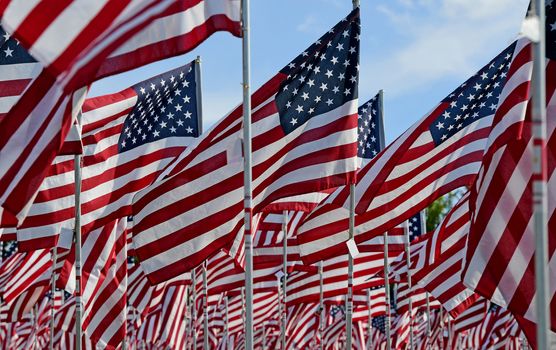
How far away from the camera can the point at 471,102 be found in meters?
17.2

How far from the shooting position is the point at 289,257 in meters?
27.5

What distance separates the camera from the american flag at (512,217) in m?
12.0

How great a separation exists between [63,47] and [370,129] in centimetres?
1389

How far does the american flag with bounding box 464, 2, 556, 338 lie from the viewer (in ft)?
39.5

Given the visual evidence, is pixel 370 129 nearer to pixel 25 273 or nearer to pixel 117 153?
pixel 117 153

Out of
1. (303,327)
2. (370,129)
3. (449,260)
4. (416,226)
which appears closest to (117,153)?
(449,260)

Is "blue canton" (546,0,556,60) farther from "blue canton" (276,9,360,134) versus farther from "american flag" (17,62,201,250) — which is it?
"american flag" (17,62,201,250)

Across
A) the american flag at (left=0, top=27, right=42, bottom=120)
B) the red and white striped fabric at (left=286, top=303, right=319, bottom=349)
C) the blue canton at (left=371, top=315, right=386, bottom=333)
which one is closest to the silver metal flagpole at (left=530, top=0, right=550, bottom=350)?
the american flag at (left=0, top=27, right=42, bottom=120)

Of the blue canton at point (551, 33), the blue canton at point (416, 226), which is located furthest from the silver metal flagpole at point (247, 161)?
the blue canton at point (416, 226)

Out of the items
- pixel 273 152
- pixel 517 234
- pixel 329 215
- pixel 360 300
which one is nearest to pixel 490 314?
pixel 360 300

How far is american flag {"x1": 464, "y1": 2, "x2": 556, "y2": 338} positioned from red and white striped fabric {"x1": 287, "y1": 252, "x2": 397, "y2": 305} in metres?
11.9

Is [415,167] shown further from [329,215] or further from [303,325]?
[303,325]

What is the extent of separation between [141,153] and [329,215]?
125 inches

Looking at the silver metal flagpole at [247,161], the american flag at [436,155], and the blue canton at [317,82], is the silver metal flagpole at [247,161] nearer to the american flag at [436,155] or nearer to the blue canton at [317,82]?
the blue canton at [317,82]
